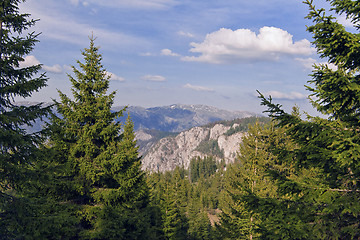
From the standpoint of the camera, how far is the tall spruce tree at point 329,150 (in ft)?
18.8

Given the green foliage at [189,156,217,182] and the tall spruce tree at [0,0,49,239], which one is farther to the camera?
the green foliage at [189,156,217,182]

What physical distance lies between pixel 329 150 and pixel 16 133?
28.8ft

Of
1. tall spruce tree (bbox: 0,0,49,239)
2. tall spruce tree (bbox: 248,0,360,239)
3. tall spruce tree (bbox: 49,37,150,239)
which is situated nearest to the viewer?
tall spruce tree (bbox: 248,0,360,239)

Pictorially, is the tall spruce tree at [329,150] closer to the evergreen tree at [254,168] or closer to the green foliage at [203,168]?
the evergreen tree at [254,168]

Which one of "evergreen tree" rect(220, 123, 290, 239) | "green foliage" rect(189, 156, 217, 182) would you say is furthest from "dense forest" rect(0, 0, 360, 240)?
"green foliage" rect(189, 156, 217, 182)

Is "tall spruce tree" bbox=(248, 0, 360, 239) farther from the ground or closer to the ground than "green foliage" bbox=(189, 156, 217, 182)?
farther from the ground

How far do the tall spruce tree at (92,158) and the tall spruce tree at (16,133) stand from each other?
11.4 ft

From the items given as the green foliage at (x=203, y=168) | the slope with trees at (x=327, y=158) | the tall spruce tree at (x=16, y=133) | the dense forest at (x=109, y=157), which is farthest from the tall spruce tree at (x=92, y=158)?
the green foliage at (x=203, y=168)

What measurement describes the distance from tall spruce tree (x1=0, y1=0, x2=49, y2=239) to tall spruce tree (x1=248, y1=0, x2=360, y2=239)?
22.9ft

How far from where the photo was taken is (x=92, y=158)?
Answer: 13250 millimetres

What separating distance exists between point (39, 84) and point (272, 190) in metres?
15.5

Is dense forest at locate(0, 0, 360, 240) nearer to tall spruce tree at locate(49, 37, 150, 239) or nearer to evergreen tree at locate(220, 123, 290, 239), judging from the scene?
tall spruce tree at locate(49, 37, 150, 239)

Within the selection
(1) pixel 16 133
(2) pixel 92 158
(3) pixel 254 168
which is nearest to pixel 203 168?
(3) pixel 254 168

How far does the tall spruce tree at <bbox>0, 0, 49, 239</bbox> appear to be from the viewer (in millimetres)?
7711
